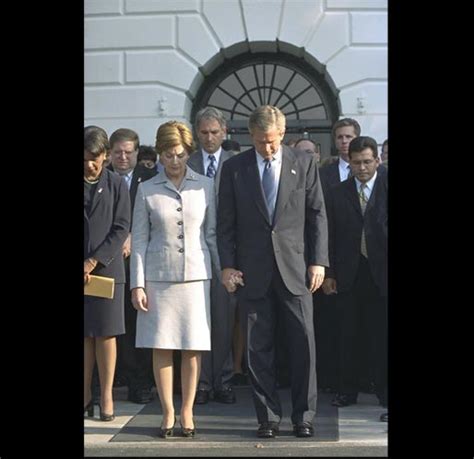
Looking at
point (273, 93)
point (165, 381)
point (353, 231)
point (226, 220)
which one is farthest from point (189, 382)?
point (273, 93)

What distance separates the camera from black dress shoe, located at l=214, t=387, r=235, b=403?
691cm

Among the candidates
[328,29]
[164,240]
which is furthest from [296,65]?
[164,240]

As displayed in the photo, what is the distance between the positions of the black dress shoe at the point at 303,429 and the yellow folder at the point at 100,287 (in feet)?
4.58

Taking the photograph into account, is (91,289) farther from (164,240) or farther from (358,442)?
(358,442)

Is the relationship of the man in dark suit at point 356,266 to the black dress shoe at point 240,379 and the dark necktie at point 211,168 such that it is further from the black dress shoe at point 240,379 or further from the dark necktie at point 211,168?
the black dress shoe at point 240,379

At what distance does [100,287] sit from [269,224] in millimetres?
1132

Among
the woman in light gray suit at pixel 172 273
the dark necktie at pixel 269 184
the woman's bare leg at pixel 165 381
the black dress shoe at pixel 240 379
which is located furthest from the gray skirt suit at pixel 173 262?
the black dress shoe at pixel 240 379

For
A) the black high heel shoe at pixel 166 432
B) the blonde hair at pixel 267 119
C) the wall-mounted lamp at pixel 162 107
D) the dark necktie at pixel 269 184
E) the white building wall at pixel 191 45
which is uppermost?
the white building wall at pixel 191 45

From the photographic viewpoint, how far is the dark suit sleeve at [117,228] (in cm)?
622

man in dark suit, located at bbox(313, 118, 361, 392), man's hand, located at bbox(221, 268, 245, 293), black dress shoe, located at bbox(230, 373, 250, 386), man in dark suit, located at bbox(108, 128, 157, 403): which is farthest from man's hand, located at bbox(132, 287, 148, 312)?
black dress shoe, located at bbox(230, 373, 250, 386)
